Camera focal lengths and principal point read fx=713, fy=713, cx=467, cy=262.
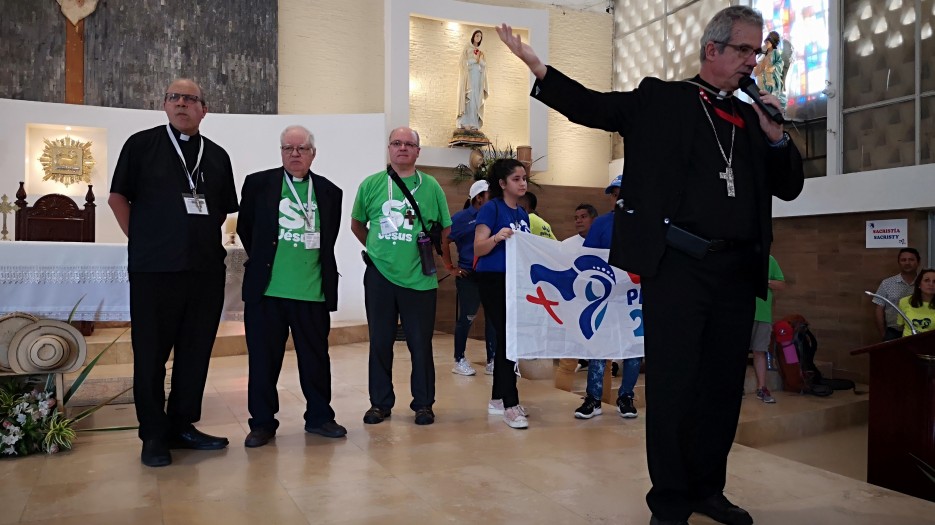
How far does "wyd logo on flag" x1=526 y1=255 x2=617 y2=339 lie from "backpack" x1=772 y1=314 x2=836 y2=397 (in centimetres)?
401

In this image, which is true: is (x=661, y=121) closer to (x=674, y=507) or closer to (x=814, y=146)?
(x=674, y=507)

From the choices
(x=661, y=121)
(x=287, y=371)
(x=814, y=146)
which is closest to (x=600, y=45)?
(x=814, y=146)

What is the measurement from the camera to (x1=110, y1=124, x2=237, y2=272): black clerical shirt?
3.26 m

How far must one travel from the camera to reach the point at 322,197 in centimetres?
387

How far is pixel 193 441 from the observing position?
11.6ft

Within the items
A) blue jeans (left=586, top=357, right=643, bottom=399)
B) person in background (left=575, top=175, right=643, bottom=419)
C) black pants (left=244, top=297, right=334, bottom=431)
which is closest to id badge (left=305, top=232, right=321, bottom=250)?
black pants (left=244, top=297, right=334, bottom=431)

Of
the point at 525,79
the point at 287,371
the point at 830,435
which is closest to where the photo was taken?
the point at 287,371

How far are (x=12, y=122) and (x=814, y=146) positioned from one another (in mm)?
9840

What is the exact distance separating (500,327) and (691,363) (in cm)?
192

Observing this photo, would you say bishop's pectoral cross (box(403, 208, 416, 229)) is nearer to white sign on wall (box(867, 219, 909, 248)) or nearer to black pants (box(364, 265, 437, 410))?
black pants (box(364, 265, 437, 410))

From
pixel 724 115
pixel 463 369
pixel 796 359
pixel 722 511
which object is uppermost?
pixel 724 115

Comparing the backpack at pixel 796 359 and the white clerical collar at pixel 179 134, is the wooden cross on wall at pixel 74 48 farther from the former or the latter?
the backpack at pixel 796 359

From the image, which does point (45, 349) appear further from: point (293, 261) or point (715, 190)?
point (715, 190)

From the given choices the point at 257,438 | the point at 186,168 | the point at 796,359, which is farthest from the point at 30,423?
the point at 796,359
